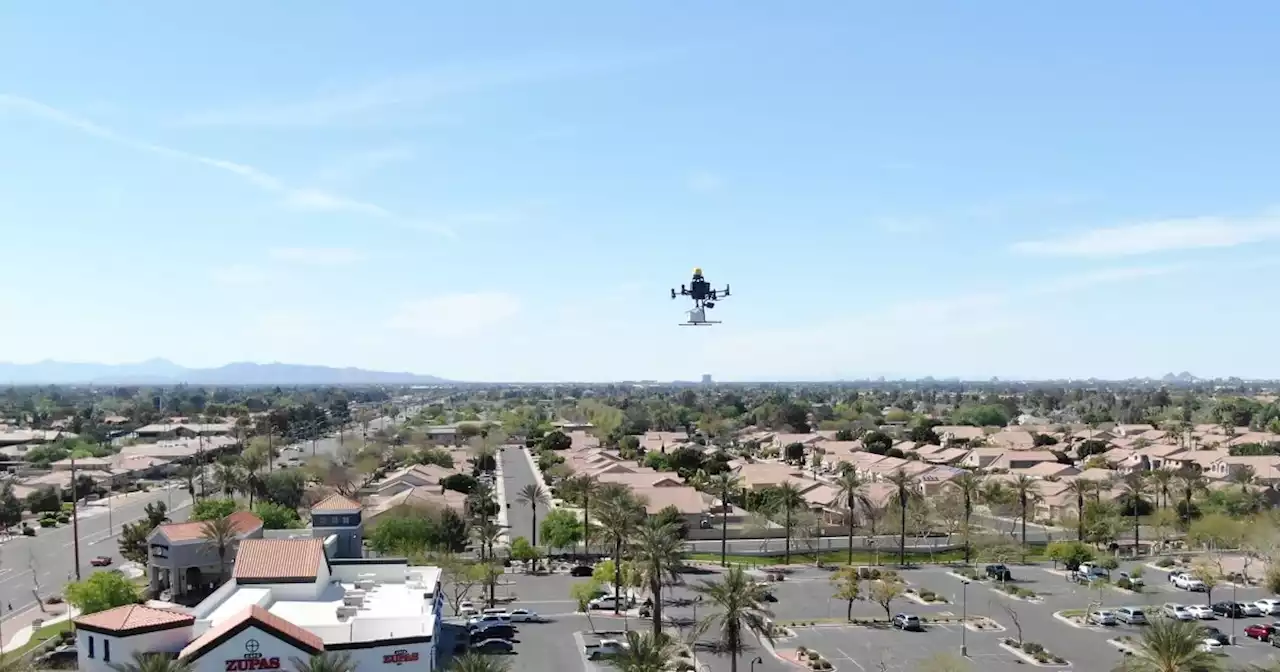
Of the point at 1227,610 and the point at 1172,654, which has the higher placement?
the point at 1172,654

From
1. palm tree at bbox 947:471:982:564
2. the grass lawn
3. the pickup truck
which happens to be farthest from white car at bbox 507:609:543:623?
palm tree at bbox 947:471:982:564

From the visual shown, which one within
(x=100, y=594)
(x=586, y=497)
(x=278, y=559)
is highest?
(x=278, y=559)

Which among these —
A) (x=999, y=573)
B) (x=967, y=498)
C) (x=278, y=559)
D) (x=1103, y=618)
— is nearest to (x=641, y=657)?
(x=278, y=559)

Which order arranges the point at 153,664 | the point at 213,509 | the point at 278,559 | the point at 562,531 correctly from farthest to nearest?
the point at 562,531, the point at 213,509, the point at 278,559, the point at 153,664

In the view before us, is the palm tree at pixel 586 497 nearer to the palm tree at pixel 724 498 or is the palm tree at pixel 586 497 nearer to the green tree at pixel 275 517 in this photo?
the palm tree at pixel 724 498

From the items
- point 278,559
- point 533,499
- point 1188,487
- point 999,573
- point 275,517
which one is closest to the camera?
point 278,559

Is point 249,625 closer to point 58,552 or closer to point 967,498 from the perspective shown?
point 58,552
